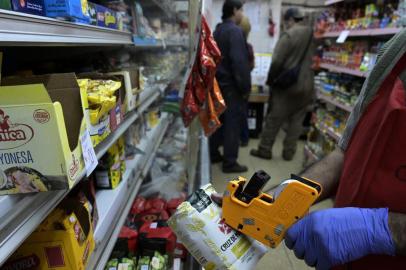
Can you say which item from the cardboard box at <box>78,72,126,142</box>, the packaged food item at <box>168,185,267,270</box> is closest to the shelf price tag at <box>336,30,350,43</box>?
the cardboard box at <box>78,72,126,142</box>

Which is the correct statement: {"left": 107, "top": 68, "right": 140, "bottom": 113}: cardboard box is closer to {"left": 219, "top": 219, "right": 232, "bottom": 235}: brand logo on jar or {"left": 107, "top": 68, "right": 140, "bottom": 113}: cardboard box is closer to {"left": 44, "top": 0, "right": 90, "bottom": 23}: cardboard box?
{"left": 44, "top": 0, "right": 90, "bottom": 23}: cardboard box

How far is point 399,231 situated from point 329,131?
260cm

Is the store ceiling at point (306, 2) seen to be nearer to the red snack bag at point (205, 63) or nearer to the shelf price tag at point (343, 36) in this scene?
the shelf price tag at point (343, 36)

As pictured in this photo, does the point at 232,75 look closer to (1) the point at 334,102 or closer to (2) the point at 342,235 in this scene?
(1) the point at 334,102

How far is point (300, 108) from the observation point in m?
3.88

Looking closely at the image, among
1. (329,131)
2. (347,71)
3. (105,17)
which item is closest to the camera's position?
(105,17)

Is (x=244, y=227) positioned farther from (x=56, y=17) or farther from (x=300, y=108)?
(x=300, y=108)

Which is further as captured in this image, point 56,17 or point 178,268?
point 178,268

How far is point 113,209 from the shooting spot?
54.1 inches

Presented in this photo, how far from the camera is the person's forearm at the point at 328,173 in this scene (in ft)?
3.76

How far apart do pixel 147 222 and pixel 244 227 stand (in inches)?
35.4

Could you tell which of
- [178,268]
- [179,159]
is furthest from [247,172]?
[178,268]

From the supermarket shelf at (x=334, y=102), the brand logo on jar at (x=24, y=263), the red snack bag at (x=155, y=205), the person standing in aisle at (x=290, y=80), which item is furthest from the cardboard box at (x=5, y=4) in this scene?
the person standing in aisle at (x=290, y=80)

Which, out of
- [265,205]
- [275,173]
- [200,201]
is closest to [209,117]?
[200,201]
